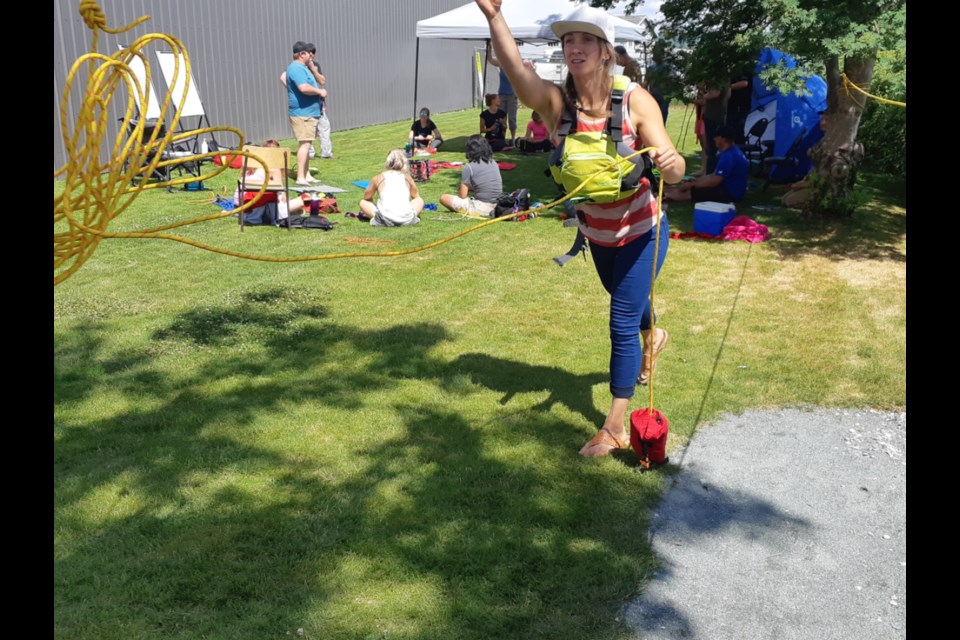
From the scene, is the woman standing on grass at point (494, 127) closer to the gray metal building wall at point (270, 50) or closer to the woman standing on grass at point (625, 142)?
the gray metal building wall at point (270, 50)

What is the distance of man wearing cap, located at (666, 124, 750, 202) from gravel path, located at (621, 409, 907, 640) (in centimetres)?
625

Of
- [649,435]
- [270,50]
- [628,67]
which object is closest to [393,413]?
[649,435]

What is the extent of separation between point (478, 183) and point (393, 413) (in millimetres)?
6171

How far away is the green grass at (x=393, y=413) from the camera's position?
3.18m

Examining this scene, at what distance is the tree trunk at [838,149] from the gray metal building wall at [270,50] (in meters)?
8.80

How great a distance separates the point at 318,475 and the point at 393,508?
1.62ft

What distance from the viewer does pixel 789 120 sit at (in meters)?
13.0

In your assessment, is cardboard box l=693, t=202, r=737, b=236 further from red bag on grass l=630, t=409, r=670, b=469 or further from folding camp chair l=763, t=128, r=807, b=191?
red bag on grass l=630, t=409, r=670, b=469

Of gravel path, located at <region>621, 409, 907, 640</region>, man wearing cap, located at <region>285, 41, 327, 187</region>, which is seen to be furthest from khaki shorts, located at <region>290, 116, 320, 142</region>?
gravel path, located at <region>621, 409, 907, 640</region>

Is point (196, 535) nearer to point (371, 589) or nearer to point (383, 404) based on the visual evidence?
point (371, 589)

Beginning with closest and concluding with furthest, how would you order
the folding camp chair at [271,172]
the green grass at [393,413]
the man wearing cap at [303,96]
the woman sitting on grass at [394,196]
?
the green grass at [393,413] < the folding camp chair at [271,172] < the woman sitting on grass at [394,196] < the man wearing cap at [303,96]

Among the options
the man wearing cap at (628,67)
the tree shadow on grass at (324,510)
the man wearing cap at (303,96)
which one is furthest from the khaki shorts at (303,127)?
the tree shadow on grass at (324,510)

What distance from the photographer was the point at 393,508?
12.4ft

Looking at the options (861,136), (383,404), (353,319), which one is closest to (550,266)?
(353,319)
